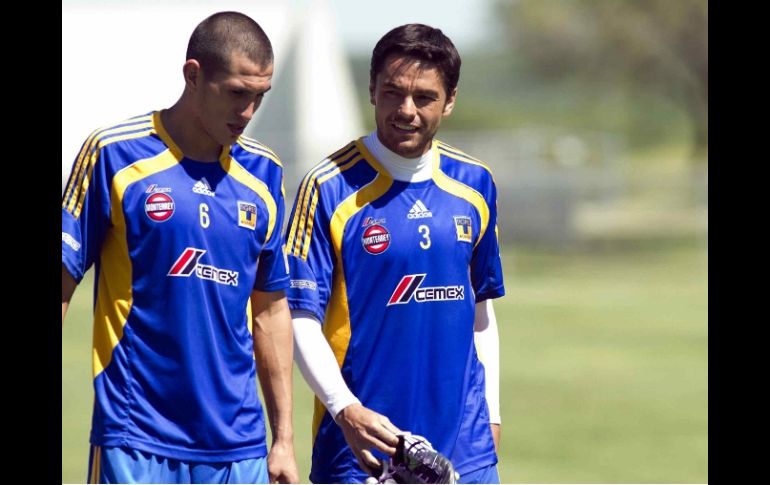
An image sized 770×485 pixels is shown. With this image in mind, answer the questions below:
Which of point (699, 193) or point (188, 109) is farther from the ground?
point (699, 193)

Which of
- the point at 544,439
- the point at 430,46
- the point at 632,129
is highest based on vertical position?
the point at 632,129

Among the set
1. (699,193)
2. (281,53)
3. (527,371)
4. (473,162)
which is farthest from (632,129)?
(473,162)

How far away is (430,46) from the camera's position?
5.54m

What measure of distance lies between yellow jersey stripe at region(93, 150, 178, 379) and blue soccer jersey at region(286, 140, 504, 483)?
70cm

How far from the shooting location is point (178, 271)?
5.18 metres

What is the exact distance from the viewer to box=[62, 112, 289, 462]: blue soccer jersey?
5156mm

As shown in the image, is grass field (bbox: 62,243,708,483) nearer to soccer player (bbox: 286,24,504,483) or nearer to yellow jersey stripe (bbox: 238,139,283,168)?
soccer player (bbox: 286,24,504,483)

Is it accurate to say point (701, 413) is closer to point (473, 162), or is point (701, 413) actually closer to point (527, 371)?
point (527, 371)

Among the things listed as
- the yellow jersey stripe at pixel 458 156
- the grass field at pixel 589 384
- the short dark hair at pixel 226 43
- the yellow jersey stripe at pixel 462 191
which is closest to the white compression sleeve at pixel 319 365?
the yellow jersey stripe at pixel 462 191

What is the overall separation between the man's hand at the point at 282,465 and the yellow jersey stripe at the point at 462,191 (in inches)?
46.8

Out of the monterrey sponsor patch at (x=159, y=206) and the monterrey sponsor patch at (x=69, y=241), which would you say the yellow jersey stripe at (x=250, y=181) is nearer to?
the monterrey sponsor patch at (x=159, y=206)

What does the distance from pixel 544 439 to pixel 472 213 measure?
8003mm

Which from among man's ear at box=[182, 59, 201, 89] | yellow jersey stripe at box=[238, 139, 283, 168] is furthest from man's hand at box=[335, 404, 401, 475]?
man's ear at box=[182, 59, 201, 89]
